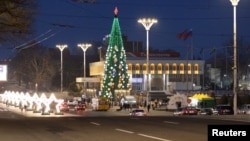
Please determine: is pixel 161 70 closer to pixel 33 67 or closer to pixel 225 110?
pixel 33 67

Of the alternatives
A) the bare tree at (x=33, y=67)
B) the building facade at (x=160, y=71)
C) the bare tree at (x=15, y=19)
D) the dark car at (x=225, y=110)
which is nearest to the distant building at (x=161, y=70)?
the building facade at (x=160, y=71)

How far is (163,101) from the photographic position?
394 ft

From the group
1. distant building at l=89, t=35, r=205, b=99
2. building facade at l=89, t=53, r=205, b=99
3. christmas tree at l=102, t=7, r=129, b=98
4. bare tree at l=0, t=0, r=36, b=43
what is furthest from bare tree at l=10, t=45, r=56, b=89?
bare tree at l=0, t=0, r=36, b=43

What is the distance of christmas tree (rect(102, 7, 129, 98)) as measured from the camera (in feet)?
330

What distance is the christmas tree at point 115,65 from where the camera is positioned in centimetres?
10046

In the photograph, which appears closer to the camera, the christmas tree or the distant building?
the christmas tree

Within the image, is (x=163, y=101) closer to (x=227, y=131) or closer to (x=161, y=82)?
(x=161, y=82)

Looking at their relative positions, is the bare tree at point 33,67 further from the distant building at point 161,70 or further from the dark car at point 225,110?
the dark car at point 225,110

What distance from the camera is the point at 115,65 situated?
338ft

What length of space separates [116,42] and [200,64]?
156 feet

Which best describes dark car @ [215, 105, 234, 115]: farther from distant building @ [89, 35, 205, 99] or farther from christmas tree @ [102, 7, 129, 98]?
distant building @ [89, 35, 205, 99]

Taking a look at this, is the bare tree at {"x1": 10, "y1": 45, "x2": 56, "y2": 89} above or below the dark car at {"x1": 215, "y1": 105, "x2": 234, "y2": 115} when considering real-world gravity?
above

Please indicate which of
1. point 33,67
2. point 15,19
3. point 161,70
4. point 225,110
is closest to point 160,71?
point 161,70

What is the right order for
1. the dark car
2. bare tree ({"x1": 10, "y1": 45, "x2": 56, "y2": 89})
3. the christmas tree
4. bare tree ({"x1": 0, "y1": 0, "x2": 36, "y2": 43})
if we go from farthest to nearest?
bare tree ({"x1": 10, "y1": 45, "x2": 56, "y2": 89}) < the christmas tree < the dark car < bare tree ({"x1": 0, "y1": 0, "x2": 36, "y2": 43})
